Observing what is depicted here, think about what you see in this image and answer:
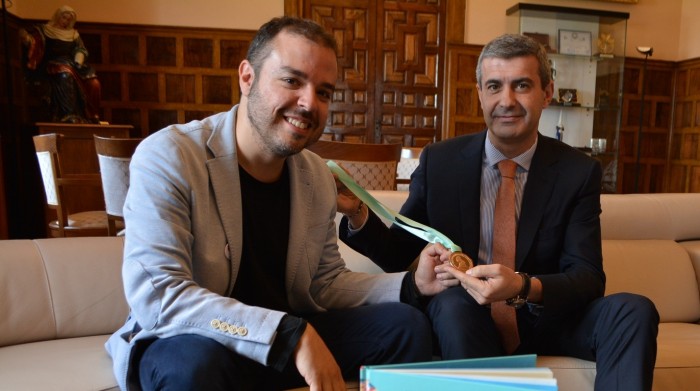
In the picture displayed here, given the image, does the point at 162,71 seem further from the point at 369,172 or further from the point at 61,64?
the point at 369,172

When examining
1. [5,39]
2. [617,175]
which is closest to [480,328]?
[5,39]

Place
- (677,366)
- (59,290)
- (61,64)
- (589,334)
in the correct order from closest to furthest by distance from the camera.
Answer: (589,334) → (677,366) → (59,290) → (61,64)

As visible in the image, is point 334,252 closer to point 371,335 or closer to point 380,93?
point 371,335

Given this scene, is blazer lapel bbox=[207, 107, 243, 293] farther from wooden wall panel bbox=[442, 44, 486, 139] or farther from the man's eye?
wooden wall panel bbox=[442, 44, 486, 139]

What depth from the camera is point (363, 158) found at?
264 cm

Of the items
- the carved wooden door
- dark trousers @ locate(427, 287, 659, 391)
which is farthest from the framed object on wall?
dark trousers @ locate(427, 287, 659, 391)

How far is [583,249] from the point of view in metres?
1.55

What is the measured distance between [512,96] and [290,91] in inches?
26.3

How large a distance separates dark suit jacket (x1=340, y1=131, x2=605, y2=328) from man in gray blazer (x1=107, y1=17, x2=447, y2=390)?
0.71 ft

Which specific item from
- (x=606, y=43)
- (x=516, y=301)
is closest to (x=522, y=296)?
(x=516, y=301)

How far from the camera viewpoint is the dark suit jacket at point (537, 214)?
157 cm

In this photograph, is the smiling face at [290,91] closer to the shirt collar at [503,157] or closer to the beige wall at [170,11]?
the shirt collar at [503,157]

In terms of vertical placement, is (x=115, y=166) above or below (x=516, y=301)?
above

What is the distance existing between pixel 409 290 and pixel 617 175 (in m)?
5.48
